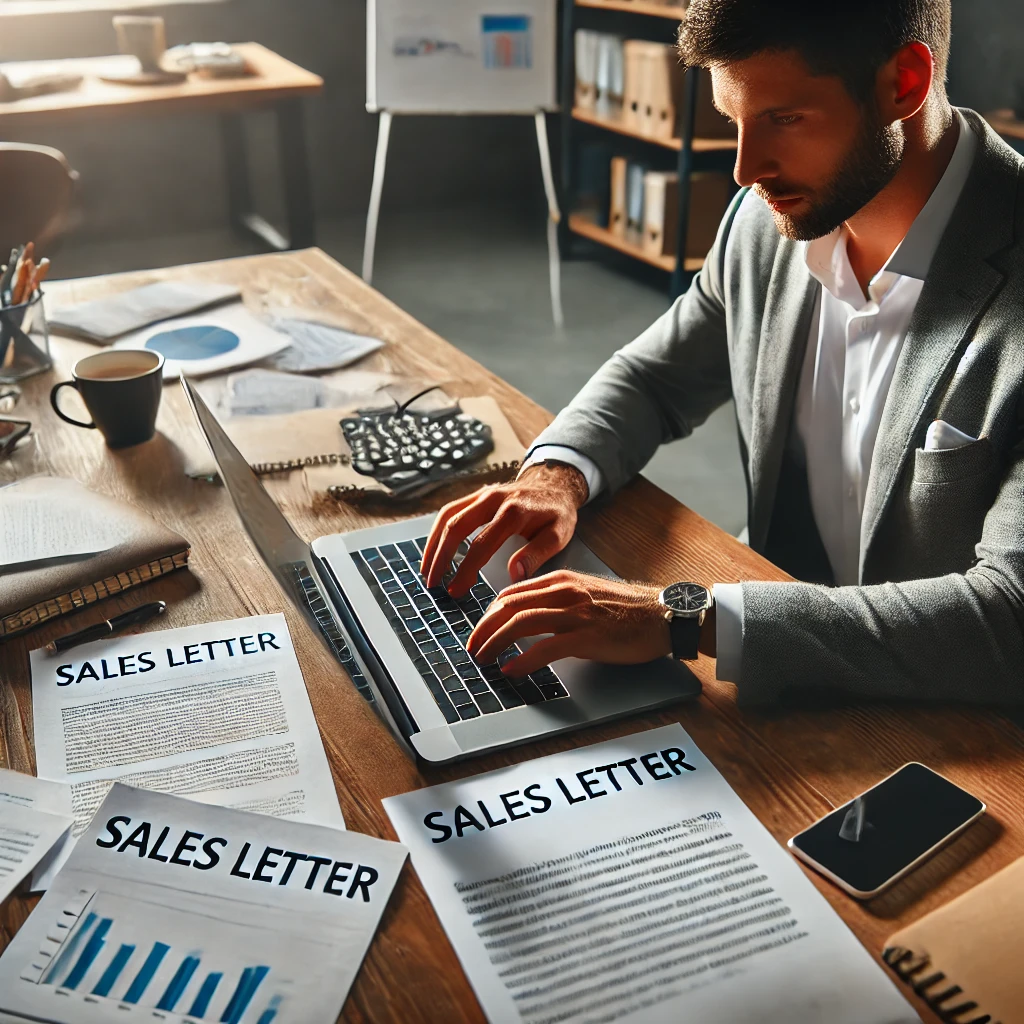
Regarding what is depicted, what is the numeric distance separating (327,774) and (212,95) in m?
3.19

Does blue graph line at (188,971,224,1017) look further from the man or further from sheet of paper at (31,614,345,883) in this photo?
the man

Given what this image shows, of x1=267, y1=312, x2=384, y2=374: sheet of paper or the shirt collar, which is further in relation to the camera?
x1=267, y1=312, x2=384, y2=374: sheet of paper

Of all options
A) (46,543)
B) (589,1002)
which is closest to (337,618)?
(46,543)

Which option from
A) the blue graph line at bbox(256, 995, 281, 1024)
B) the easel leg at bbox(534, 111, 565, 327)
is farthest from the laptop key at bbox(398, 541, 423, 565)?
the easel leg at bbox(534, 111, 565, 327)

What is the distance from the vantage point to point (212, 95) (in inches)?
137

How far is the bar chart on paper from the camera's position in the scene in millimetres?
638

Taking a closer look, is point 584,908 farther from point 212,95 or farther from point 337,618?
point 212,95

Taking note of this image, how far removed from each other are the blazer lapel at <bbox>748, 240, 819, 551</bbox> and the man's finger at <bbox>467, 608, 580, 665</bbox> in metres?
0.55

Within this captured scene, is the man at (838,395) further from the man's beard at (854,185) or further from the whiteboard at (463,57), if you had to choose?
the whiteboard at (463,57)

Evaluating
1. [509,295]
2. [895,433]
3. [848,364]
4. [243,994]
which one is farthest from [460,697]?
[509,295]

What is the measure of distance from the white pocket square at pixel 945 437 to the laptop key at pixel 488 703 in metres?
0.52

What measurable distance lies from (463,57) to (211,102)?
1.12 metres

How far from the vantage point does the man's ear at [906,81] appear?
103 cm

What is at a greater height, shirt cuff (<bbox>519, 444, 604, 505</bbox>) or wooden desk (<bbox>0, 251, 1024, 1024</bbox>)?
shirt cuff (<bbox>519, 444, 604, 505</bbox>)
